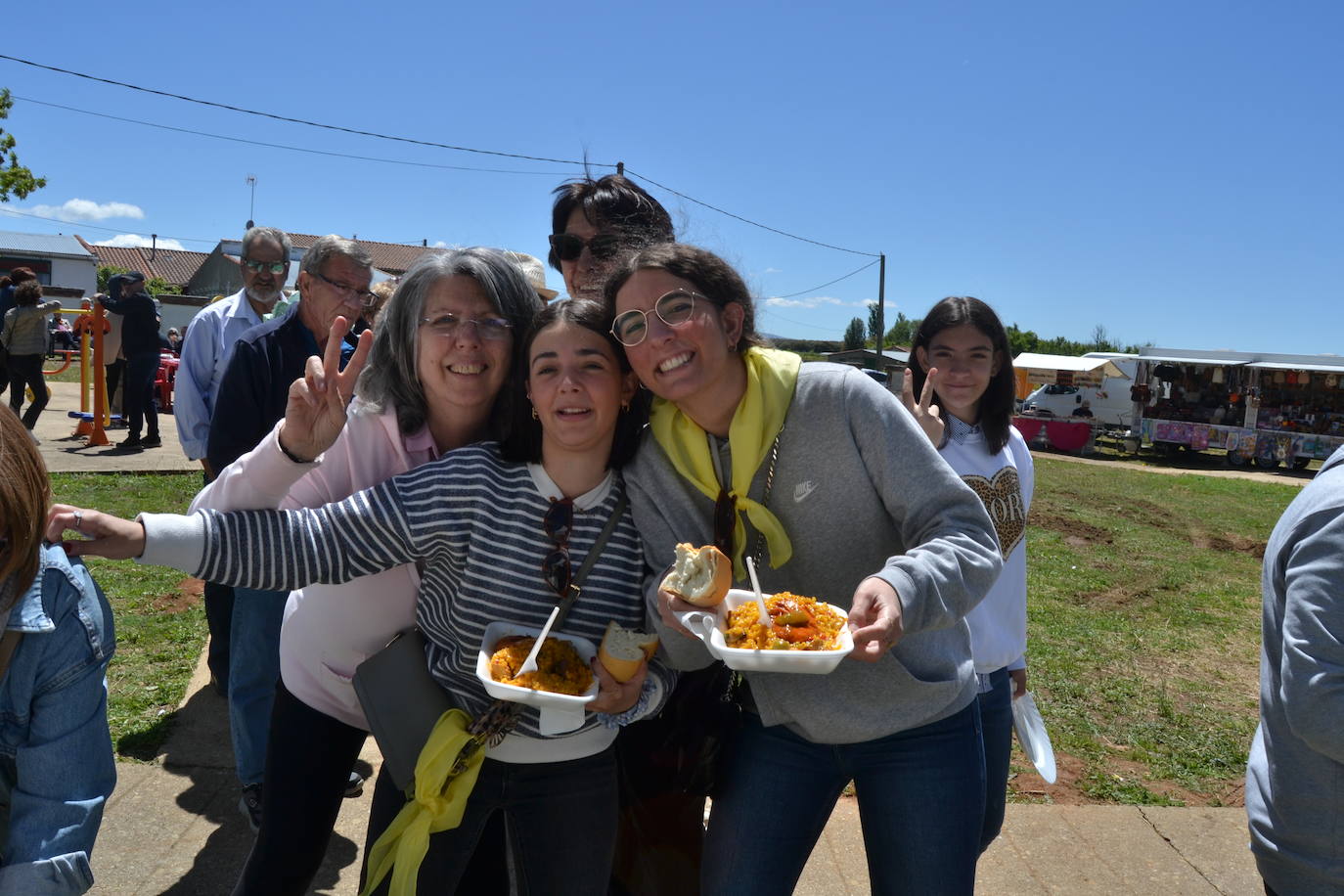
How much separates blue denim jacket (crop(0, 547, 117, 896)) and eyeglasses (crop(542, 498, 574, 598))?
97cm

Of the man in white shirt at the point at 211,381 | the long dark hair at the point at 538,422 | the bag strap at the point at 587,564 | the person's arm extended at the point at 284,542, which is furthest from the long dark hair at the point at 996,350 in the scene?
the man in white shirt at the point at 211,381

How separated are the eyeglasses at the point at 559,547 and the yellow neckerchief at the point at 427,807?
384 mm

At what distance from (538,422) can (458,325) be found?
1.09 feet

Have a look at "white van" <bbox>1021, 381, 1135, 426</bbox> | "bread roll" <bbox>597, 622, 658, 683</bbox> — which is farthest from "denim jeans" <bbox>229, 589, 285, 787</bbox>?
"white van" <bbox>1021, 381, 1135, 426</bbox>

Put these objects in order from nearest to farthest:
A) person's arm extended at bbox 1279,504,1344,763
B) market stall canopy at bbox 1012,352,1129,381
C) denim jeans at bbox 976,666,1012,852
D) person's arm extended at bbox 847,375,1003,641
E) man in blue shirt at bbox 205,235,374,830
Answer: person's arm extended at bbox 1279,504,1344,763 < person's arm extended at bbox 847,375,1003,641 < denim jeans at bbox 976,666,1012,852 < man in blue shirt at bbox 205,235,374,830 < market stall canopy at bbox 1012,352,1129,381

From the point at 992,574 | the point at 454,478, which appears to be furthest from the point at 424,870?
the point at 992,574

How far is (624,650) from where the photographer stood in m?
2.09

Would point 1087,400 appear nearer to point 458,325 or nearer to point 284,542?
point 458,325

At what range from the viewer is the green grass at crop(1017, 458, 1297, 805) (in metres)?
4.84

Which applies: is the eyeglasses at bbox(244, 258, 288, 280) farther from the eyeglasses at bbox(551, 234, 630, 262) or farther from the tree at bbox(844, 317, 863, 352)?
the tree at bbox(844, 317, 863, 352)

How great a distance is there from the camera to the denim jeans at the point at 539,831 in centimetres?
225

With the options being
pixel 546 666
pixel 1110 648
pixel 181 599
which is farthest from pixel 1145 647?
pixel 181 599

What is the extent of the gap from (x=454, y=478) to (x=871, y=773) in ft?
3.96

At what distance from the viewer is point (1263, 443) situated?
24016mm
